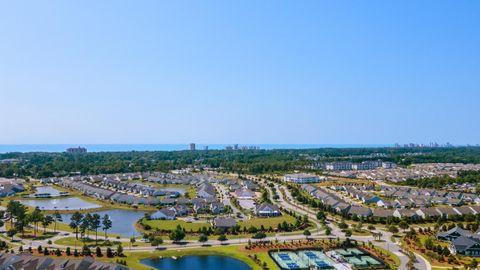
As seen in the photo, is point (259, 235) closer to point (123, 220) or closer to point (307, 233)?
point (307, 233)

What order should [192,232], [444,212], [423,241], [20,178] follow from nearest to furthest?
[423,241] < [192,232] < [444,212] < [20,178]

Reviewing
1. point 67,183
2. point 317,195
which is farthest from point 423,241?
point 67,183

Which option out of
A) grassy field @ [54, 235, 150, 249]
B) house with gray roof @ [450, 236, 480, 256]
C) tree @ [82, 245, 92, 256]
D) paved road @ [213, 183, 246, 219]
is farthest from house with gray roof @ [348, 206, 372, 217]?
tree @ [82, 245, 92, 256]

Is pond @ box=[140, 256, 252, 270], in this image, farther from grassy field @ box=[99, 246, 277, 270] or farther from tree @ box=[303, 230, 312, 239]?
tree @ box=[303, 230, 312, 239]

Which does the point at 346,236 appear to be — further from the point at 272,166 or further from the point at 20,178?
the point at 20,178

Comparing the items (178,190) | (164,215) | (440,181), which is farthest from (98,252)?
(440,181)

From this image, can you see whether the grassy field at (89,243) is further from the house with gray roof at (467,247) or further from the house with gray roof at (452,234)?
the house with gray roof at (452,234)
